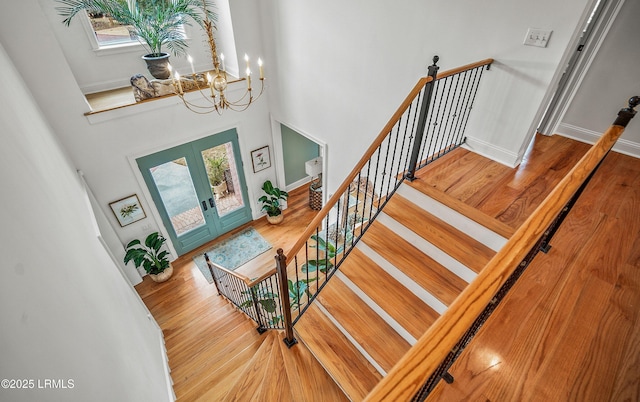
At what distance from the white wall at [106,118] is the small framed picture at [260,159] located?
13 centimetres

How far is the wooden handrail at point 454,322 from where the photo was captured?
86 centimetres

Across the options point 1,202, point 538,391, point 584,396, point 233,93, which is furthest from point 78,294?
point 233,93

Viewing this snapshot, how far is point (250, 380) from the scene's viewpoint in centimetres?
279

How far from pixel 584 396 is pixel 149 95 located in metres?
5.57

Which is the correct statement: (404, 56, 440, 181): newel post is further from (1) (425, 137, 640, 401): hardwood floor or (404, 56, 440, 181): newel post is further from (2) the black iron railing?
(1) (425, 137, 640, 401): hardwood floor

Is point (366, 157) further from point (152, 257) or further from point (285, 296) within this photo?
point (152, 257)

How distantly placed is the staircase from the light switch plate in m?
1.50

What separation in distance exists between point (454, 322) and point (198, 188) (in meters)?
5.60

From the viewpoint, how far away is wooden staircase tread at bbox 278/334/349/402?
8.63ft

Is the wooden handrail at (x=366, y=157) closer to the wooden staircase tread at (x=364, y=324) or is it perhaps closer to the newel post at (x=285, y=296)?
the newel post at (x=285, y=296)

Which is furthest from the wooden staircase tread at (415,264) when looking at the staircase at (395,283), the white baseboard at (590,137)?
Answer: the white baseboard at (590,137)

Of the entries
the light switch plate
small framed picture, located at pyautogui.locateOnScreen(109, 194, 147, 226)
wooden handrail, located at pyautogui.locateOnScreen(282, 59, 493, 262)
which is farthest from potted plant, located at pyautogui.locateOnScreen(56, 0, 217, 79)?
the light switch plate

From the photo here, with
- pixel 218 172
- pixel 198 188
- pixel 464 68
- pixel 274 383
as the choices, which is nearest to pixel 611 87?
pixel 464 68

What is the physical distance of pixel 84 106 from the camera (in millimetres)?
4082
